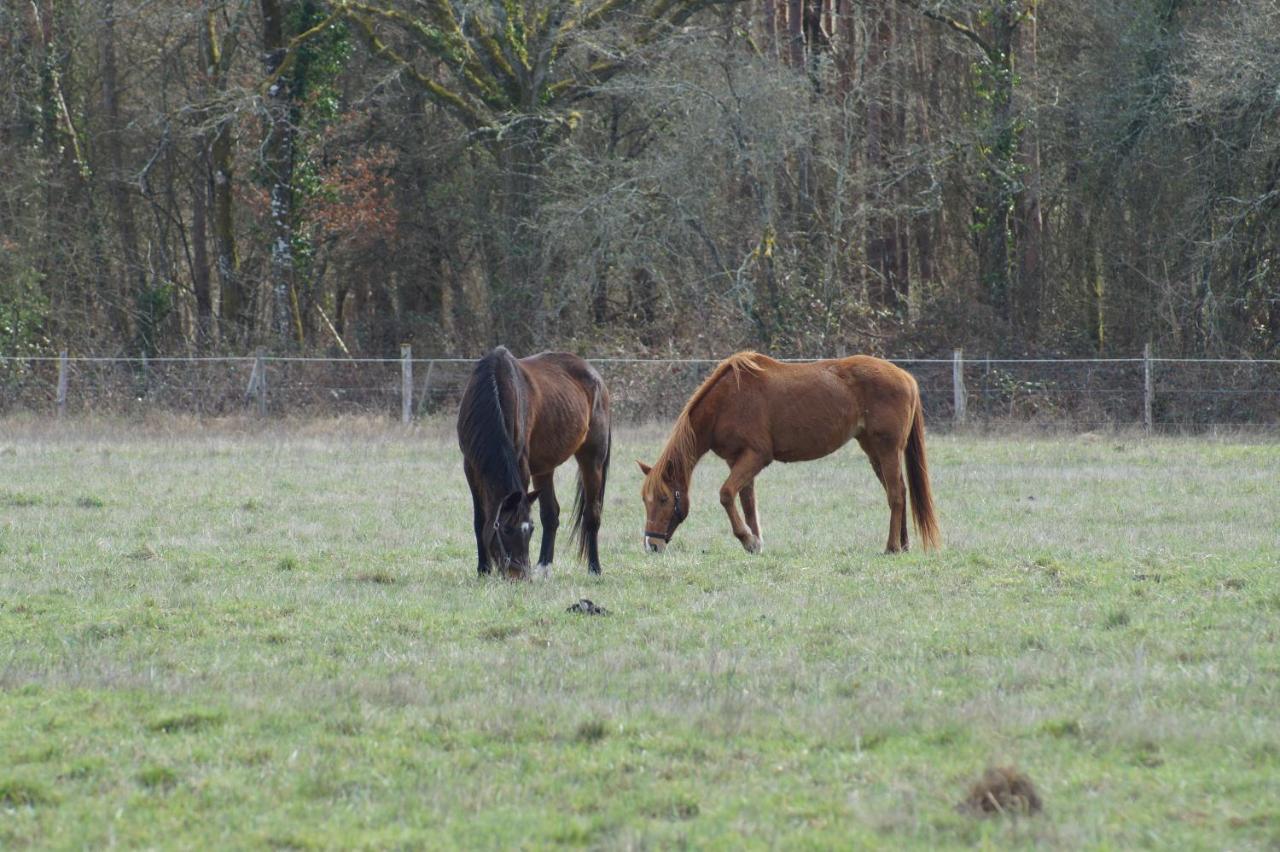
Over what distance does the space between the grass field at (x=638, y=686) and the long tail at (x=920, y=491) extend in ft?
0.58

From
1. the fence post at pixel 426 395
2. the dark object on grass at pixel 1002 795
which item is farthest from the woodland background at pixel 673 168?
the dark object on grass at pixel 1002 795

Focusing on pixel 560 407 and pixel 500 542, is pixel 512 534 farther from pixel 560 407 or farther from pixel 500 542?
pixel 560 407

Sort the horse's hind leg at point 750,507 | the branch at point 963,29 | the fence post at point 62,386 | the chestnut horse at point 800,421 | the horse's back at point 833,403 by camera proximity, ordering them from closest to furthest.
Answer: the chestnut horse at point 800,421
the horse's back at point 833,403
the horse's hind leg at point 750,507
the fence post at point 62,386
the branch at point 963,29

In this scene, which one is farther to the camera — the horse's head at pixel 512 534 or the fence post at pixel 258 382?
the fence post at pixel 258 382

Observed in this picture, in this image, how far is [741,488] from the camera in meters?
11.5

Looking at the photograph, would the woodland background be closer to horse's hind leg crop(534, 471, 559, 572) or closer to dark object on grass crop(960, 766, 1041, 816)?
horse's hind leg crop(534, 471, 559, 572)

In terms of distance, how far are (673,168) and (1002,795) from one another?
22.5 metres

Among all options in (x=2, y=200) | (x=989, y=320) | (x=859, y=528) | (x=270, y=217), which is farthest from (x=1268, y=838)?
(x=2, y=200)

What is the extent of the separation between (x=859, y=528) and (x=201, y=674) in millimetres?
7135

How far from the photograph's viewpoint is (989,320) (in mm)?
27797

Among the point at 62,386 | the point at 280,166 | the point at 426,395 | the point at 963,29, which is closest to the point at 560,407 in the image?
the point at 426,395

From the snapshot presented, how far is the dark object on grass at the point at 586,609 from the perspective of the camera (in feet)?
27.0

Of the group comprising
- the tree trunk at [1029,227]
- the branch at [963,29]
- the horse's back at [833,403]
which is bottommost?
the horse's back at [833,403]

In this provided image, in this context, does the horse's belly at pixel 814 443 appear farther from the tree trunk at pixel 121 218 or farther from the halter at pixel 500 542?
the tree trunk at pixel 121 218
